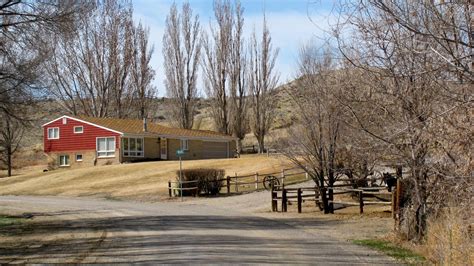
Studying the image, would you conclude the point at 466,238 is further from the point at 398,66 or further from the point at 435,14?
the point at 435,14

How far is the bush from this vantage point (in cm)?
3362

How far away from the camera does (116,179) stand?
4462 cm

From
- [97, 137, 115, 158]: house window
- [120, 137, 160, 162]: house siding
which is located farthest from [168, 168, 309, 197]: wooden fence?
[120, 137, 160, 162]: house siding

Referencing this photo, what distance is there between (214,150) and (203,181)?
29.7 m

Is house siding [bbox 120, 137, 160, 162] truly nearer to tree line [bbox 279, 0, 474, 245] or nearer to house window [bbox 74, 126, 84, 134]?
house window [bbox 74, 126, 84, 134]

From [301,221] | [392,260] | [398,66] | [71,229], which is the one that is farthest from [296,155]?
[398,66]

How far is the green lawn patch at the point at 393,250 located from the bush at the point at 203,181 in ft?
63.0

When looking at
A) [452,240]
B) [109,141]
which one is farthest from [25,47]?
[109,141]

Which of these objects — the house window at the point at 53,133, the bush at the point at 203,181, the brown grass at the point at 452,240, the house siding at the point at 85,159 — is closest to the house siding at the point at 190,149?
the house siding at the point at 85,159

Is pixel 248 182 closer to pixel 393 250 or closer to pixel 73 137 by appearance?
pixel 393 250

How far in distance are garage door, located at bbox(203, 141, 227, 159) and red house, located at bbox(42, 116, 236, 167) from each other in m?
1.28

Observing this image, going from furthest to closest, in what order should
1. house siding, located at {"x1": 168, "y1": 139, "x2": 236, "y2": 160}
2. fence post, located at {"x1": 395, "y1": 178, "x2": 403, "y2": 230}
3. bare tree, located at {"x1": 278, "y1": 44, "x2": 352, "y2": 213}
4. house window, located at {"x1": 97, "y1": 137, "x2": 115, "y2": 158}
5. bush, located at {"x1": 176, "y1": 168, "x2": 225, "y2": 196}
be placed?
1. house siding, located at {"x1": 168, "y1": 139, "x2": 236, "y2": 160}
2. house window, located at {"x1": 97, "y1": 137, "x2": 115, "y2": 158}
3. bush, located at {"x1": 176, "y1": 168, "x2": 225, "y2": 196}
4. bare tree, located at {"x1": 278, "y1": 44, "x2": 352, "y2": 213}
5. fence post, located at {"x1": 395, "y1": 178, "x2": 403, "y2": 230}

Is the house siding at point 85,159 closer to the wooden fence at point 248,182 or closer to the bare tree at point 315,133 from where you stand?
the wooden fence at point 248,182

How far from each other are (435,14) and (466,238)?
12.6 ft
